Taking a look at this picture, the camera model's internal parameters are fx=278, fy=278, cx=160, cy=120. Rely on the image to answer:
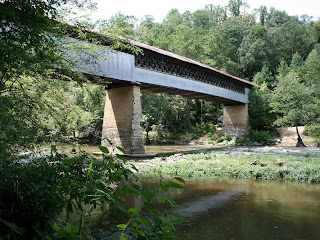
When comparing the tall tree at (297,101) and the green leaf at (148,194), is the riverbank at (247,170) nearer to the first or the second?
the green leaf at (148,194)

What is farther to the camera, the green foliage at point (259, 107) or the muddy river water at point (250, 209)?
the green foliage at point (259, 107)

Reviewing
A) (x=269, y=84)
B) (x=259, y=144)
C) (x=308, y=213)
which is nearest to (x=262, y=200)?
(x=308, y=213)

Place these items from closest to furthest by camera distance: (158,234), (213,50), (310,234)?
(158,234), (310,234), (213,50)

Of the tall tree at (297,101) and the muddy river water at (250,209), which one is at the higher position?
the tall tree at (297,101)

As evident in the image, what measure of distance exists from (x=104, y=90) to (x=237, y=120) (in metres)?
14.6

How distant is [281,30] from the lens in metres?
45.8

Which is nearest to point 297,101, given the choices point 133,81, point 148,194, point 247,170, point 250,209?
point 133,81

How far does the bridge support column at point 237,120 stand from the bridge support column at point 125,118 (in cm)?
1558

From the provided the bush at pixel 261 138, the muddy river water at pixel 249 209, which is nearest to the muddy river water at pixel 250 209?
the muddy river water at pixel 249 209

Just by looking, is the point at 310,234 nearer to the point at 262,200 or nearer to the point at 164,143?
the point at 262,200

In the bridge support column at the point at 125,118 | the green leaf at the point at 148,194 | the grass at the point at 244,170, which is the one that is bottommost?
the grass at the point at 244,170

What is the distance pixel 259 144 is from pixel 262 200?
20352 mm

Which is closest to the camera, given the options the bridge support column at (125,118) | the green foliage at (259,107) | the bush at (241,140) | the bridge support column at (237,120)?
the bridge support column at (125,118)

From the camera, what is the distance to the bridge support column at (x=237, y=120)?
2709 cm
